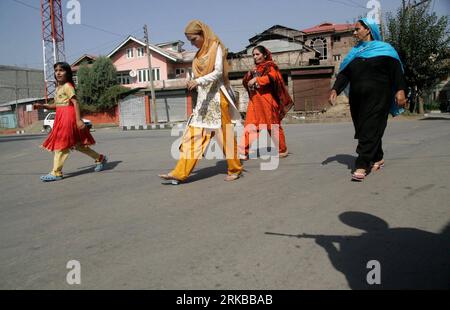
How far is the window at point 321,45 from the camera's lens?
41.4 m

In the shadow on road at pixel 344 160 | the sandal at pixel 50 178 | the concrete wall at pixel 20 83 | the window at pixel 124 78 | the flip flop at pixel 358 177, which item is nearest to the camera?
the flip flop at pixel 358 177

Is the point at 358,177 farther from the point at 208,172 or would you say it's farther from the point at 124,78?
the point at 124,78

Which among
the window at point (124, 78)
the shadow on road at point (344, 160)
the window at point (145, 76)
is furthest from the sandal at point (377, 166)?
the window at point (124, 78)

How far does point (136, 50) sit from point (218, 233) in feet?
139

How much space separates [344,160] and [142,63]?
3874 cm

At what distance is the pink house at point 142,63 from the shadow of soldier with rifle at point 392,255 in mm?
38969

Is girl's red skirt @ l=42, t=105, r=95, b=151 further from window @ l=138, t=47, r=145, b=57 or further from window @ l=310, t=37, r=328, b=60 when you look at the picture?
window @ l=310, t=37, r=328, b=60

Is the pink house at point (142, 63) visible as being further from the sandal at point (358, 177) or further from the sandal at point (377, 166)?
the sandal at point (358, 177)

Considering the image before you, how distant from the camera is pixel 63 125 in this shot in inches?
200

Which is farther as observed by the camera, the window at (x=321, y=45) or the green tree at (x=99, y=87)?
the window at (x=321, y=45)

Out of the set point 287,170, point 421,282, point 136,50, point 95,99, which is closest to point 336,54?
point 136,50

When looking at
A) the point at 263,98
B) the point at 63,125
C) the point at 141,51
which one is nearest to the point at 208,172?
the point at 263,98
